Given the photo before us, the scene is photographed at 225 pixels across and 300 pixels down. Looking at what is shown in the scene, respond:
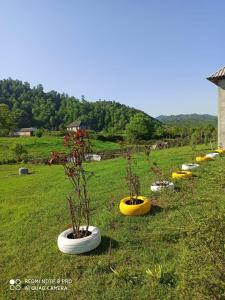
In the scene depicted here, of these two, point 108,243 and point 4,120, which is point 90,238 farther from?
point 4,120

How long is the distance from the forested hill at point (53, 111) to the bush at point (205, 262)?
97.1 m

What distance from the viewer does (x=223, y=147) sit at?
1922 cm

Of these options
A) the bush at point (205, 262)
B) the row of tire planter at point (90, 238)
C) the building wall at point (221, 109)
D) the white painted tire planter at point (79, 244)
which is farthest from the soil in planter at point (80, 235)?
the building wall at point (221, 109)

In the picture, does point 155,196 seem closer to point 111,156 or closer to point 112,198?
point 112,198

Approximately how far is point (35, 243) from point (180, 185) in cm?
→ 581

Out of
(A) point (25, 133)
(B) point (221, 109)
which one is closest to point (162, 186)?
(B) point (221, 109)

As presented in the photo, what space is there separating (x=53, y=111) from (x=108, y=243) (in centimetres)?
11443

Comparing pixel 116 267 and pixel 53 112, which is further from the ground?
pixel 53 112

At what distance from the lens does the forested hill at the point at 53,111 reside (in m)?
109

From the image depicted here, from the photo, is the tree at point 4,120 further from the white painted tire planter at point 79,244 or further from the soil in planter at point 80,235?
the white painted tire planter at point 79,244

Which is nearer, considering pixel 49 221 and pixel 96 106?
pixel 49 221

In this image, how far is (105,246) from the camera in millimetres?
6305

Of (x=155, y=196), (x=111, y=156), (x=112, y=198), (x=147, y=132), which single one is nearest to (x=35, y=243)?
(x=112, y=198)

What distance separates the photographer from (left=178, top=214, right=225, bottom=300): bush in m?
3.29
